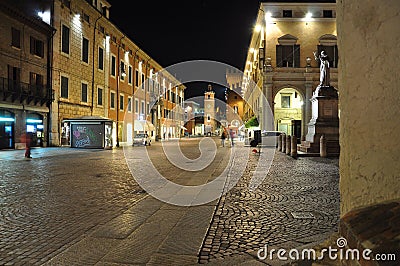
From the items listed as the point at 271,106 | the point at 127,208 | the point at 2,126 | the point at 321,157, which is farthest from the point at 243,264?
the point at 271,106

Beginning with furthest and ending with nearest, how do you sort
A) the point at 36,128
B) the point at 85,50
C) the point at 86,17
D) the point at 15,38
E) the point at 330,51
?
1. the point at 330,51
2. the point at 85,50
3. the point at 86,17
4. the point at 36,128
5. the point at 15,38

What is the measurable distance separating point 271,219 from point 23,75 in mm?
25506

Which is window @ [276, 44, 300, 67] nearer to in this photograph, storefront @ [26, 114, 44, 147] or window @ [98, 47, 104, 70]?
window @ [98, 47, 104, 70]

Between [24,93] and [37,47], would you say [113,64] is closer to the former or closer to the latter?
[37,47]

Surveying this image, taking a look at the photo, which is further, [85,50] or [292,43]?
[292,43]

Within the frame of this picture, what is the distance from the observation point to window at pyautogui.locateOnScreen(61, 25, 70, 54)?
2986 cm

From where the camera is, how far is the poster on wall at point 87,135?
27495 millimetres

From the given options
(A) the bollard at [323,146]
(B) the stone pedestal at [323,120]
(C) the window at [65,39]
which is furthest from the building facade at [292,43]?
(A) the bollard at [323,146]

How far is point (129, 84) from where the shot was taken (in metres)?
44.6

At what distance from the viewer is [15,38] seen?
987 inches

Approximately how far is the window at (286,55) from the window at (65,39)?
23200 millimetres

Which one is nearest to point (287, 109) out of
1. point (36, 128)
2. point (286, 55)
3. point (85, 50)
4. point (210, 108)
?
point (286, 55)

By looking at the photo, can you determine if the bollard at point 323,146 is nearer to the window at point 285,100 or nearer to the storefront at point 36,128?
the storefront at point 36,128

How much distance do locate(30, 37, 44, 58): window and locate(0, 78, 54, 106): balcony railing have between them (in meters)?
2.77
